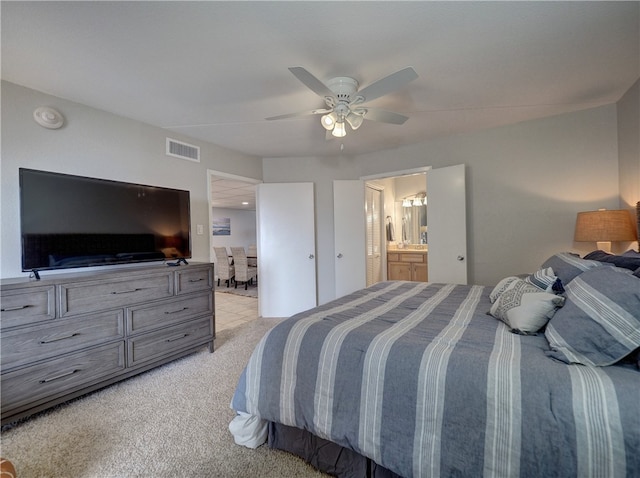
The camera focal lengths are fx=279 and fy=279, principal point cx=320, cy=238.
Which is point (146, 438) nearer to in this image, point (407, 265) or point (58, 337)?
point (58, 337)

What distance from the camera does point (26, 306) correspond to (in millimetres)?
1792

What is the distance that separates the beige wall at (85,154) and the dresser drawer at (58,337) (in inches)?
25.2

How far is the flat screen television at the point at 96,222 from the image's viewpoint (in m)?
2.00

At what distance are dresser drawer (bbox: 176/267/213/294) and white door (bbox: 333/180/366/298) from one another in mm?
1914

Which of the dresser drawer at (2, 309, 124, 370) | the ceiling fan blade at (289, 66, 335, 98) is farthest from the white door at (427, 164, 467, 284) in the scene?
the dresser drawer at (2, 309, 124, 370)

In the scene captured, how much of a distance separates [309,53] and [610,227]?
9.13 ft

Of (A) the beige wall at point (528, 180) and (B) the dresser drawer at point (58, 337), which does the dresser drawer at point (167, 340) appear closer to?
(B) the dresser drawer at point (58, 337)

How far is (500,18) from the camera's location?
5.23 feet

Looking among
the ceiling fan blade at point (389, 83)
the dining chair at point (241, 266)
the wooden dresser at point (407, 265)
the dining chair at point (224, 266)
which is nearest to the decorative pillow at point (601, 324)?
the ceiling fan blade at point (389, 83)

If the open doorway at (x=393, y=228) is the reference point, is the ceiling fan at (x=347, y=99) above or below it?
A: above

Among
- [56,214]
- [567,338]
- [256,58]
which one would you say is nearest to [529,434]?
[567,338]

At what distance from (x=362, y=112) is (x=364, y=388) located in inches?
76.9

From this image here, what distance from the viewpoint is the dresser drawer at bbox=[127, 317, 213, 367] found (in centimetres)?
231

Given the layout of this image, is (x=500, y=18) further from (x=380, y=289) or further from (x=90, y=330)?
(x=90, y=330)
